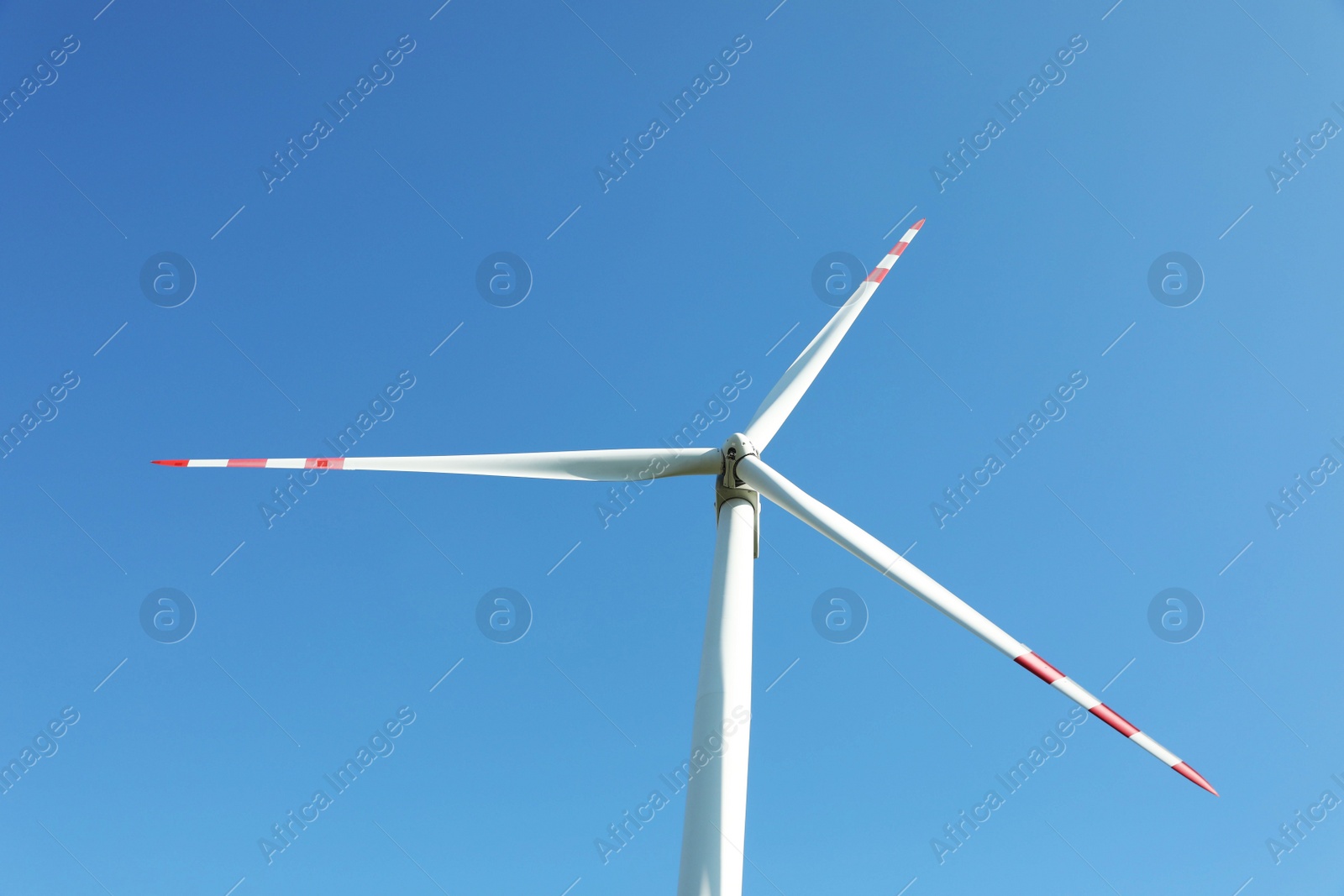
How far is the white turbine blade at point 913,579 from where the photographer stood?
628 inches

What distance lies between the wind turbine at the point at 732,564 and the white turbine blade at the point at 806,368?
29 millimetres

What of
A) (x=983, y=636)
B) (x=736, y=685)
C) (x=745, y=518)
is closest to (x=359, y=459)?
(x=745, y=518)

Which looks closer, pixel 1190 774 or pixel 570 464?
pixel 1190 774

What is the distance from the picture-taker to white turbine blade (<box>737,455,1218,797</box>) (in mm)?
15953

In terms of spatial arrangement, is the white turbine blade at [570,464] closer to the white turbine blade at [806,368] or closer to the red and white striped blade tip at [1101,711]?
the white turbine blade at [806,368]

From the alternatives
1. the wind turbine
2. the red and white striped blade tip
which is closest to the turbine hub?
the wind turbine

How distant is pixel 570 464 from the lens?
20.2 metres

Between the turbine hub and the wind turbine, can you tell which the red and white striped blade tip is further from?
the turbine hub

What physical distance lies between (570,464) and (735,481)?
12.4 feet

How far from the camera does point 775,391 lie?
72.7ft

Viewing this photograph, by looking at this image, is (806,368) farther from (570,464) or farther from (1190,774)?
(1190,774)

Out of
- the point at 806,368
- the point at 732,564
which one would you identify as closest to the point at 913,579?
the point at 732,564

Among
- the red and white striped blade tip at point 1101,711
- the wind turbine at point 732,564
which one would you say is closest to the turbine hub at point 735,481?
the wind turbine at point 732,564

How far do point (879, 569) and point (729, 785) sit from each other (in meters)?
5.65
